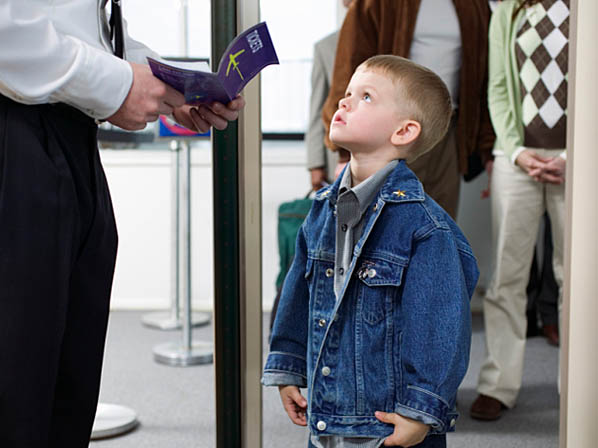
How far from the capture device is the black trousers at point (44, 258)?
0.95m

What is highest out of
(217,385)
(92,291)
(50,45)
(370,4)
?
(370,4)

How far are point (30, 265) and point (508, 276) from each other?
5.48 ft

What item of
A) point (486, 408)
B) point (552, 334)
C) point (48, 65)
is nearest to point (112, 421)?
point (486, 408)

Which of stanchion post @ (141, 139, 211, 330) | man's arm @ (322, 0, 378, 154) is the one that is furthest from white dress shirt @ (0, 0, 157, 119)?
stanchion post @ (141, 139, 211, 330)

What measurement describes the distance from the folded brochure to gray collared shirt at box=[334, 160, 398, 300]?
24 cm

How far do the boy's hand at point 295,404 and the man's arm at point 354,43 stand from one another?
3.36 feet

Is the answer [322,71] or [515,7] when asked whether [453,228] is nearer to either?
[515,7]

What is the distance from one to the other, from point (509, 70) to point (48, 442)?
5.64 feet

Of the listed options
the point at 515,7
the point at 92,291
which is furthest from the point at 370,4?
the point at 92,291

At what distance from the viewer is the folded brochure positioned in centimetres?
103

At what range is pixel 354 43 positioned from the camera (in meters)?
2.15

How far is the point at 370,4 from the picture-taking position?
2.15 meters

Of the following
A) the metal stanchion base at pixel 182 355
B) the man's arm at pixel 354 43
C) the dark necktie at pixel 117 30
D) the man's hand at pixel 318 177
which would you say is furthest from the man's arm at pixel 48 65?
the man's hand at pixel 318 177

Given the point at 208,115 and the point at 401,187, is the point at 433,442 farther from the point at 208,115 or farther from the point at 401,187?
the point at 208,115
